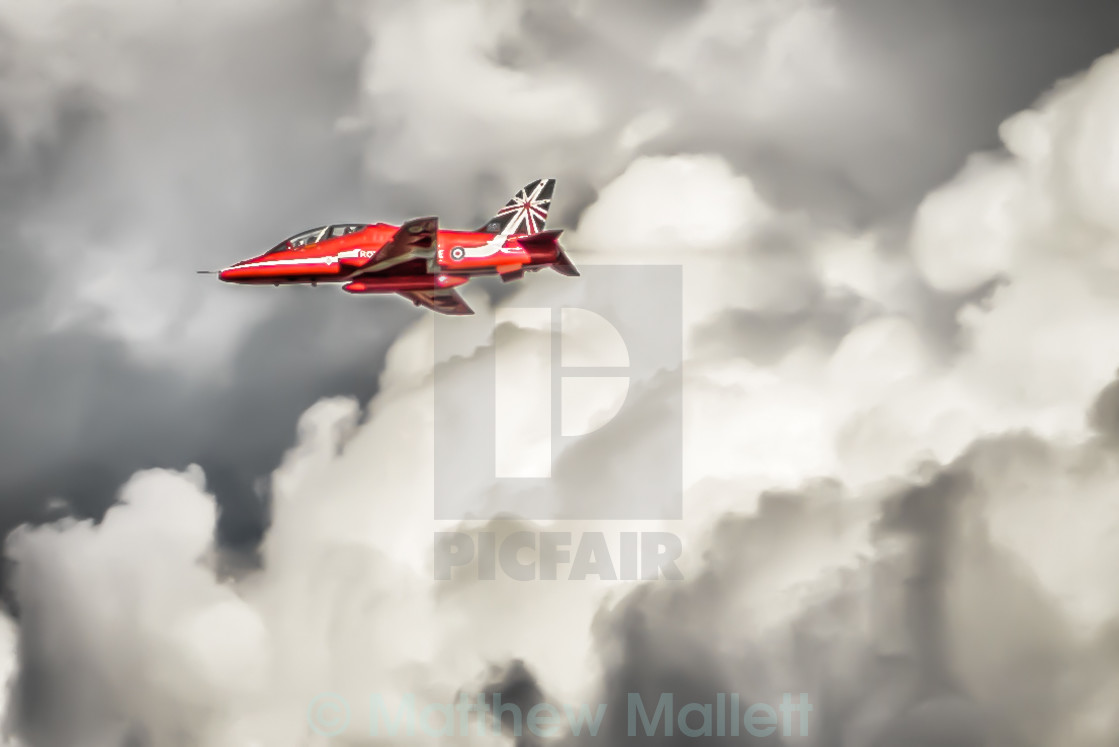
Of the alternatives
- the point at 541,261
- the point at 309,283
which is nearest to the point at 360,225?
the point at 309,283

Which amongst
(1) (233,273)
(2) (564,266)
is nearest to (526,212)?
(2) (564,266)

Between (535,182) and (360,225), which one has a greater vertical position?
(535,182)

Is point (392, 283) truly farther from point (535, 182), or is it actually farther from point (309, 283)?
point (535, 182)

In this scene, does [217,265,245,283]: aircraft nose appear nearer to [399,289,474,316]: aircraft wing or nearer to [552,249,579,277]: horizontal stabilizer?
[399,289,474,316]: aircraft wing

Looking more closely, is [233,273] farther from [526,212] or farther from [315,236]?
[526,212]

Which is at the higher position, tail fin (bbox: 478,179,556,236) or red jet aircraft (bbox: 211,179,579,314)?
tail fin (bbox: 478,179,556,236)

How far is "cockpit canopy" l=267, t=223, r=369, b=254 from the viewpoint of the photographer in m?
65.3

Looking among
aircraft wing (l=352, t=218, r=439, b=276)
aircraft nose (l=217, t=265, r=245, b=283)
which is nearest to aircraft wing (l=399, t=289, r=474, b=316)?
aircraft wing (l=352, t=218, r=439, b=276)

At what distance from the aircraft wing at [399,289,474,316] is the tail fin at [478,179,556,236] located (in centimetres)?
502

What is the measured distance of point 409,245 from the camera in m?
60.4

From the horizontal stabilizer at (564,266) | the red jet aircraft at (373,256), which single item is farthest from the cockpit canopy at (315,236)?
the horizontal stabilizer at (564,266)

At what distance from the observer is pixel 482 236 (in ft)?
216

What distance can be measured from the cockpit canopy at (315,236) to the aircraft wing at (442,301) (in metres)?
5.24

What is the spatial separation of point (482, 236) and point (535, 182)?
7.22m
